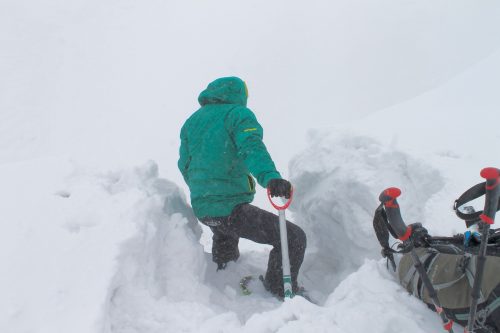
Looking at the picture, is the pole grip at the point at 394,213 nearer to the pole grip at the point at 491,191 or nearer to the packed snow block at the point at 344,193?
the pole grip at the point at 491,191

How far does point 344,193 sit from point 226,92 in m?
1.51

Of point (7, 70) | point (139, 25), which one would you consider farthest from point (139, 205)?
point (139, 25)

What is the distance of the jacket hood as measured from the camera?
3305mm

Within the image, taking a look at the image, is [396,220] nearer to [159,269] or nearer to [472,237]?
[472,237]

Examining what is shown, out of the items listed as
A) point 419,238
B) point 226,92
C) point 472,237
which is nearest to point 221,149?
point 226,92

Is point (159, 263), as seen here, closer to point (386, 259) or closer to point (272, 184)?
point (272, 184)

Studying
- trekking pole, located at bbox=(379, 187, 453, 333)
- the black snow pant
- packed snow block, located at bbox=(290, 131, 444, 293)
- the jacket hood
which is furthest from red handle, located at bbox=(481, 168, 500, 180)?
the jacket hood

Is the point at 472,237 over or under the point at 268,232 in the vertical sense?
over

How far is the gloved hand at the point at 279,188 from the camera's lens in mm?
2686

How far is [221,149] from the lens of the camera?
311 cm

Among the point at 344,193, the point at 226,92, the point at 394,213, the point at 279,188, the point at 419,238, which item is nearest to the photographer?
the point at 394,213

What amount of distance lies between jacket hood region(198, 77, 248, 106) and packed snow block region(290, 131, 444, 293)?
1334 millimetres

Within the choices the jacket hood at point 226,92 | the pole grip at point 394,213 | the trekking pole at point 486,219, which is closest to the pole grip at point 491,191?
the trekking pole at point 486,219

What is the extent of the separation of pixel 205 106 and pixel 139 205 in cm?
96
